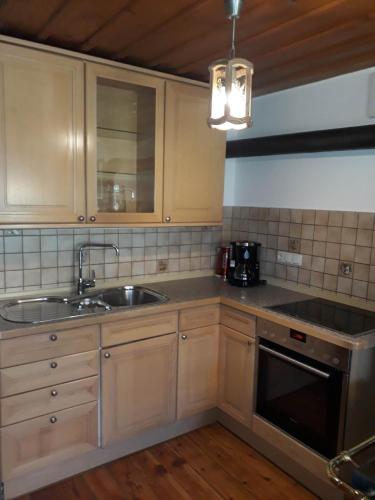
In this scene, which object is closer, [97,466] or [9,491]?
[9,491]

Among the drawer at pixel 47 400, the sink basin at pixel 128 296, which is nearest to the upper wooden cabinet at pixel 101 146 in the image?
the sink basin at pixel 128 296

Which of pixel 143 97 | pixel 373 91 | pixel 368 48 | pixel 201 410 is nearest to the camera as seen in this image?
pixel 368 48

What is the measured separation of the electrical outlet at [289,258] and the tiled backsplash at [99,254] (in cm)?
53

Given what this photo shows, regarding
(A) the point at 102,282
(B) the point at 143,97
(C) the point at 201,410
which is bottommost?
(C) the point at 201,410

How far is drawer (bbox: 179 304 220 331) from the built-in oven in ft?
1.12

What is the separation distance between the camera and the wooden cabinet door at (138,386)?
6.86 ft

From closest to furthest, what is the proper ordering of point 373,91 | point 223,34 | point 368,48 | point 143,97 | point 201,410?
1. point 223,34
2. point 368,48
3. point 373,91
4. point 143,97
5. point 201,410

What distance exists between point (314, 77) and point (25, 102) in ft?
5.29

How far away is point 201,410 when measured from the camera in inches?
97.7

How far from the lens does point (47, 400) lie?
1900 mm

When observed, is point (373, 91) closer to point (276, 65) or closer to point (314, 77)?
point (314, 77)

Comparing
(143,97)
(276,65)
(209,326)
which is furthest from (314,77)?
(209,326)

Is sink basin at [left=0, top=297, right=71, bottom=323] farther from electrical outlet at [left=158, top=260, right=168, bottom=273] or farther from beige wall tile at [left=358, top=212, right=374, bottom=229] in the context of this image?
beige wall tile at [left=358, top=212, right=374, bottom=229]

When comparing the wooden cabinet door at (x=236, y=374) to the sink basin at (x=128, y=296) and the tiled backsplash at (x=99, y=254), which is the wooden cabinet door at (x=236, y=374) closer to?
the sink basin at (x=128, y=296)
